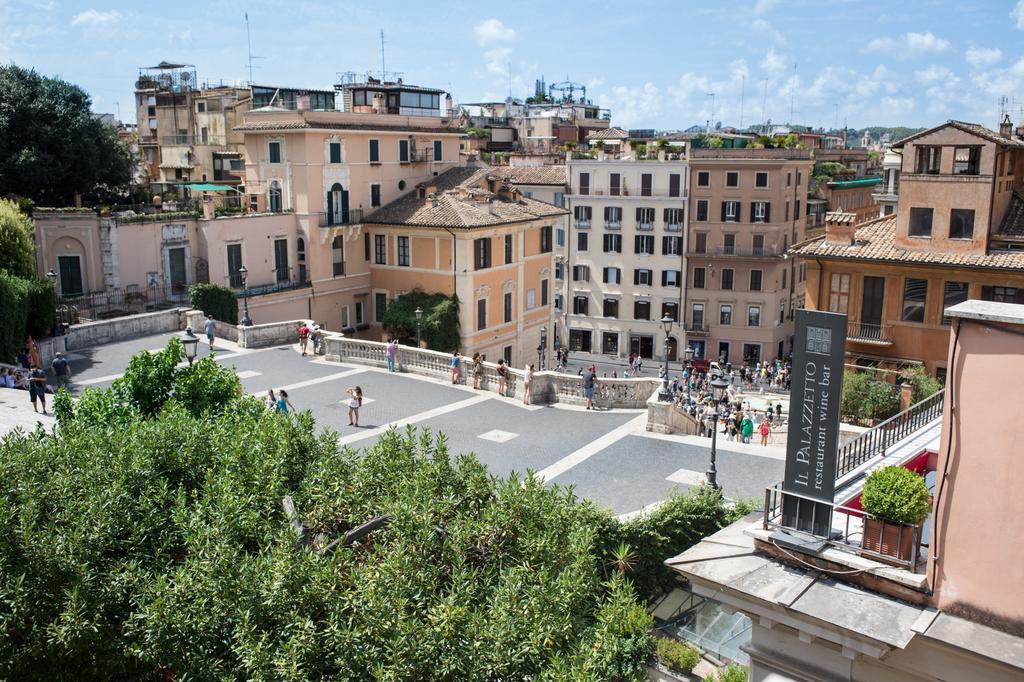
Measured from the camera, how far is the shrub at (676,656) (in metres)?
19.0

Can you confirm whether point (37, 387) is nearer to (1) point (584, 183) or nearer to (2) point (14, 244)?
(2) point (14, 244)

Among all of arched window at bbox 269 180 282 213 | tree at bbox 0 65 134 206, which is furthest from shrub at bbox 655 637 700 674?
tree at bbox 0 65 134 206

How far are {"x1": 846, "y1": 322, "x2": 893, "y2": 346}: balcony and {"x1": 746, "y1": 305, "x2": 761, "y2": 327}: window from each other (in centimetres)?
3105

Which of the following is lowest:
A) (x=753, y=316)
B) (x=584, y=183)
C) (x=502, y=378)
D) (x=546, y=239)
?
(x=753, y=316)

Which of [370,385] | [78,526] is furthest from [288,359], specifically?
[78,526]

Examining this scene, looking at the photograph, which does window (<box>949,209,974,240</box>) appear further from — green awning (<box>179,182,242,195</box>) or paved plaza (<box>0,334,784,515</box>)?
green awning (<box>179,182,242,195</box>)

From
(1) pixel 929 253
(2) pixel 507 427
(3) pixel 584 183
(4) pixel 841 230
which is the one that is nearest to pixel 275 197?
(2) pixel 507 427

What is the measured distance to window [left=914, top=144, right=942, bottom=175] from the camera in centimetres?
3148

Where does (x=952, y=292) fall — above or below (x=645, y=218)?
below

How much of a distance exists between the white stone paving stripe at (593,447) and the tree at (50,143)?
3269cm

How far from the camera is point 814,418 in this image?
873 centimetres

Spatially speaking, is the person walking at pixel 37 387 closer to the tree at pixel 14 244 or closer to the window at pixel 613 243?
the tree at pixel 14 244

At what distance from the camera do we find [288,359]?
33.9 meters

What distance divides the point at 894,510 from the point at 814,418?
111cm
